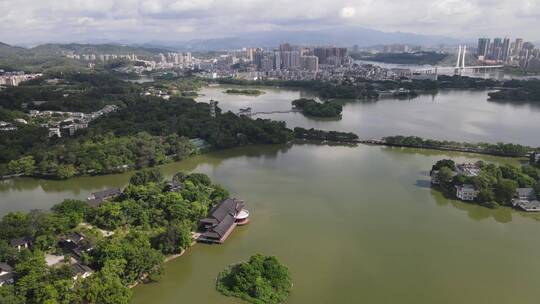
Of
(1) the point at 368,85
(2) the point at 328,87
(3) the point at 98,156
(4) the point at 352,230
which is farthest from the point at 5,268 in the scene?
(1) the point at 368,85

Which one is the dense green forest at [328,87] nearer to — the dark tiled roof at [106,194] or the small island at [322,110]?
the small island at [322,110]

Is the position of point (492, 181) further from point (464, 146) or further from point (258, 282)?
point (258, 282)

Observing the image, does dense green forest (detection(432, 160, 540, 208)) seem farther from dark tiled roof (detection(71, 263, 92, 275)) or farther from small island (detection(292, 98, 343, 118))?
small island (detection(292, 98, 343, 118))

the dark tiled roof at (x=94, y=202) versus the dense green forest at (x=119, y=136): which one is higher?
the dense green forest at (x=119, y=136)

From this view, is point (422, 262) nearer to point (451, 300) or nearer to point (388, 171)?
point (451, 300)

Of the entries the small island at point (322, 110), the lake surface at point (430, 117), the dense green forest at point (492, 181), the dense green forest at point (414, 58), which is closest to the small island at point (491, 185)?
the dense green forest at point (492, 181)

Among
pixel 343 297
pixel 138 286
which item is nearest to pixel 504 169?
pixel 343 297

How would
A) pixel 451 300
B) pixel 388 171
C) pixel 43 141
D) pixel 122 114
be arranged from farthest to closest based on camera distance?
pixel 122 114
pixel 43 141
pixel 388 171
pixel 451 300
